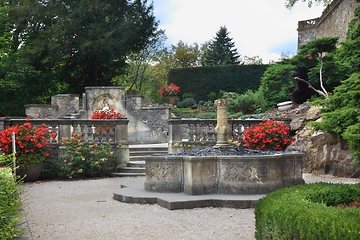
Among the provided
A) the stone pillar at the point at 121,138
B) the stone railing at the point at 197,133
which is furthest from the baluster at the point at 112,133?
the stone railing at the point at 197,133

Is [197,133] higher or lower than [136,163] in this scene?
higher

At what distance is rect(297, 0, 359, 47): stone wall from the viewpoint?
26328 millimetres

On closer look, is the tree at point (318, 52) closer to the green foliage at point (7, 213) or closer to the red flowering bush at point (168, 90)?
the red flowering bush at point (168, 90)

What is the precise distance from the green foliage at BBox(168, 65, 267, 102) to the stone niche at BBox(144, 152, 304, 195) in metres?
24.9

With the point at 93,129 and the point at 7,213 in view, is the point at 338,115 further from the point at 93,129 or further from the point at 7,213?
the point at 7,213

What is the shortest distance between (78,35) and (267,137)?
16.4m

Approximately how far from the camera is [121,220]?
7188 mm

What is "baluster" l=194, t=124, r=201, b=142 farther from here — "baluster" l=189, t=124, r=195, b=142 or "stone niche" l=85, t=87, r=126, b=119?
"stone niche" l=85, t=87, r=126, b=119

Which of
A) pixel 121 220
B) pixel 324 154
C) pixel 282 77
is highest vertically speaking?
pixel 282 77

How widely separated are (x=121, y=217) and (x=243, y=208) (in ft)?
7.54

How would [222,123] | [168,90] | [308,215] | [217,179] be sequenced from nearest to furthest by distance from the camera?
[308,215] → [217,179] → [222,123] → [168,90]

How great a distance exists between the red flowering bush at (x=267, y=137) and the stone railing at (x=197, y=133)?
2.69 ft

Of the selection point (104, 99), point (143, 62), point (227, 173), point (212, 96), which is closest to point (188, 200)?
point (227, 173)

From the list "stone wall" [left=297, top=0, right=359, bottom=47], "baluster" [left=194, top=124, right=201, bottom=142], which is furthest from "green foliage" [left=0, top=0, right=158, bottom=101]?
"stone wall" [left=297, top=0, right=359, bottom=47]
